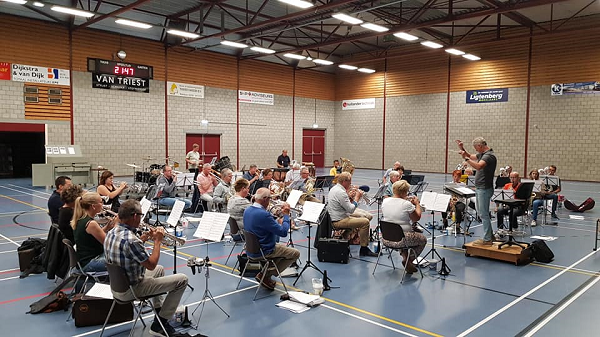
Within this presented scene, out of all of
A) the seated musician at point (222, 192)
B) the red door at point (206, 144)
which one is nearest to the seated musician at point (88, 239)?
the seated musician at point (222, 192)

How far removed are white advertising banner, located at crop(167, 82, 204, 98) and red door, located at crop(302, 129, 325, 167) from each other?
28.3 ft

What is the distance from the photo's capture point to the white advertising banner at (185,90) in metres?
23.9

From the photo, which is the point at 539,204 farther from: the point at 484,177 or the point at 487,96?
the point at 487,96

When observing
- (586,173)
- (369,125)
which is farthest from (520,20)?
(369,125)

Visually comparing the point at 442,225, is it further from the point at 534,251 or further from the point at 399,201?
the point at 399,201

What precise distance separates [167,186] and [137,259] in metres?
7.79

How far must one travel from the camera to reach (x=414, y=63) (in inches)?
1106

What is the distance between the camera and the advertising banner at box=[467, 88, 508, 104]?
80.4 feet

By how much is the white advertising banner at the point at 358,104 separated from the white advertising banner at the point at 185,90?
1129 cm

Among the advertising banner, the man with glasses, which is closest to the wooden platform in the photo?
the man with glasses

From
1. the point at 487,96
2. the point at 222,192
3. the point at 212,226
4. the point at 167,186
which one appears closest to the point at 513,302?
the point at 212,226

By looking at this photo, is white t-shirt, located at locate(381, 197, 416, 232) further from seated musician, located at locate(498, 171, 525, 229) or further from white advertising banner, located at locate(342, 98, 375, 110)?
white advertising banner, located at locate(342, 98, 375, 110)

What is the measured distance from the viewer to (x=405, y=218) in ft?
23.5

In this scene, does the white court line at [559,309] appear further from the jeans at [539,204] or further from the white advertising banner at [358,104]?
the white advertising banner at [358,104]
